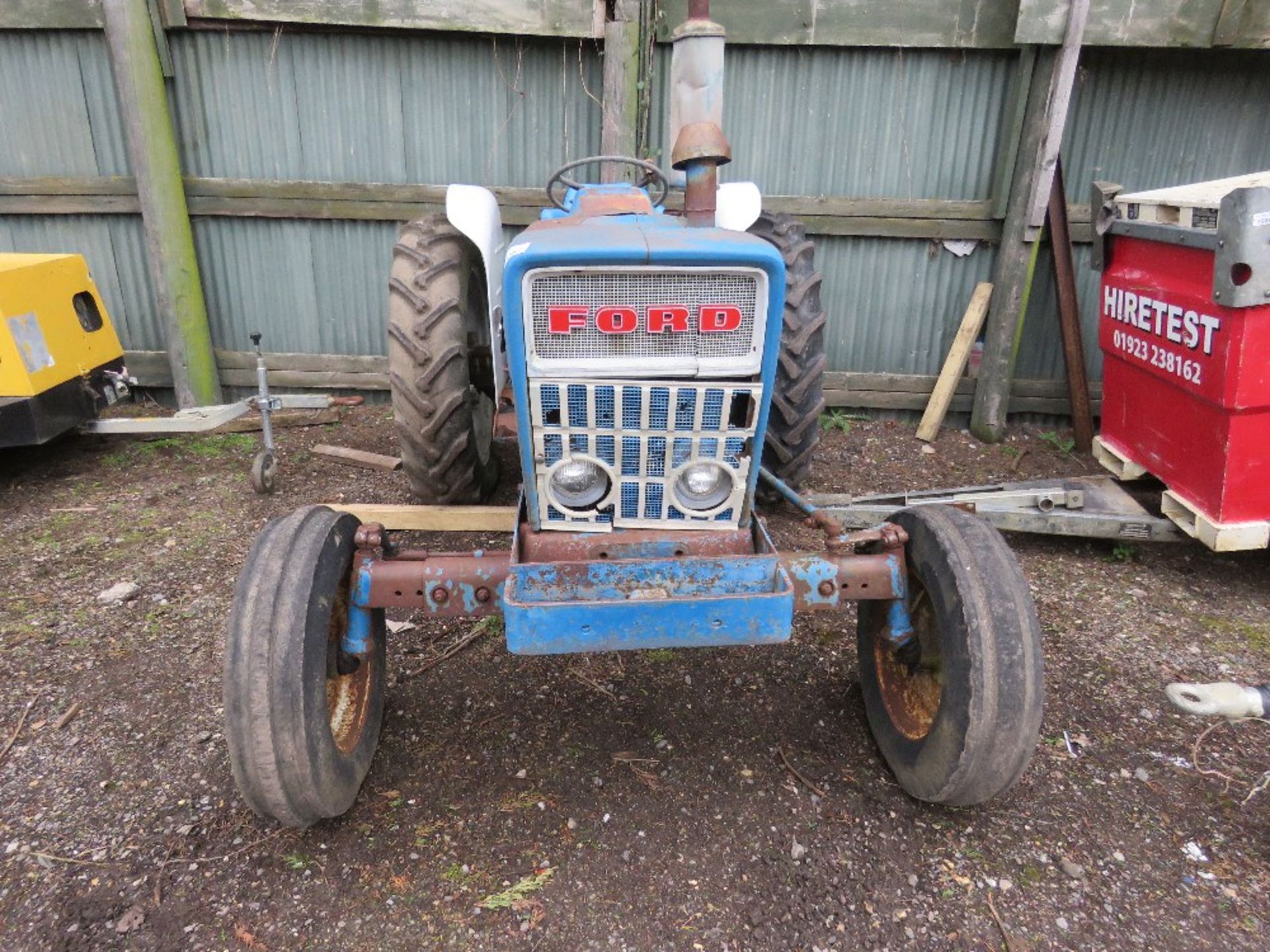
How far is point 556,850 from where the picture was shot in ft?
7.52

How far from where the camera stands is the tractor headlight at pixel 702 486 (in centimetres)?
241

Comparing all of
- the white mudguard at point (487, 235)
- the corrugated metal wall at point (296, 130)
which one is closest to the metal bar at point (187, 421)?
the corrugated metal wall at point (296, 130)

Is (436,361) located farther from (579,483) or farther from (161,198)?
(161,198)

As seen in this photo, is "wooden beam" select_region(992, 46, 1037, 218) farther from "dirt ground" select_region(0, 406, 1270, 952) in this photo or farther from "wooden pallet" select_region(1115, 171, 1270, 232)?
"dirt ground" select_region(0, 406, 1270, 952)

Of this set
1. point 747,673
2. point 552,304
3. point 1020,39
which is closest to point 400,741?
point 747,673

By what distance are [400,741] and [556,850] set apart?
693 mm

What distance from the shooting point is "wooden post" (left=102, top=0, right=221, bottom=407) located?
4.86 meters

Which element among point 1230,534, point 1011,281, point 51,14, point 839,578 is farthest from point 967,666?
point 51,14

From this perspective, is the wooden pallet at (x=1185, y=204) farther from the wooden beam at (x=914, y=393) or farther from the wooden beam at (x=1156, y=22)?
the wooden beam at (x=914, y=393)

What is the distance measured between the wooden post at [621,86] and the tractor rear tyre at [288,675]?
331cm

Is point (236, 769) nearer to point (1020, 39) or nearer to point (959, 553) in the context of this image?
point (959, 553)

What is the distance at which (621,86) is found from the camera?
4.96 m

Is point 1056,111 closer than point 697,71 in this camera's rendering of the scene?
No

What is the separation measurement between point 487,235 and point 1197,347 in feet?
9.41
